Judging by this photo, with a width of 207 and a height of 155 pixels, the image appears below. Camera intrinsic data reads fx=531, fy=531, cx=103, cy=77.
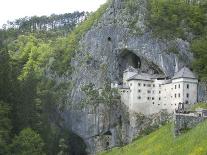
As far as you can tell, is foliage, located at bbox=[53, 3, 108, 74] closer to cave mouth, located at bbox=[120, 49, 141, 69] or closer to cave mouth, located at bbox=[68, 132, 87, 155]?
cave mouth, located at bbox=[120, 49, 141, 69]

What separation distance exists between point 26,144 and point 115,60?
44.9 m

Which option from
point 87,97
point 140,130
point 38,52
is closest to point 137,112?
point 140,130

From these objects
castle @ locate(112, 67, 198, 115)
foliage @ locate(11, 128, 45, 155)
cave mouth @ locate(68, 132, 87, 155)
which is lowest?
cave mouth @ locate(68, 132, 87, 155)

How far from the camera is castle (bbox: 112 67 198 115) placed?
101 metres

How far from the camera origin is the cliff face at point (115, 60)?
10831 centimetres

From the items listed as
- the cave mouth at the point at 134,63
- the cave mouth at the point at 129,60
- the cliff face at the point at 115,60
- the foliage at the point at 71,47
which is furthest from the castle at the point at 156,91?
the foliage at the point at 71,47

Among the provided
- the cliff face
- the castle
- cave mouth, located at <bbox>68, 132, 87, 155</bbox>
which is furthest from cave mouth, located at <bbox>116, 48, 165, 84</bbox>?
cave mouth, located at <bbox>68, 132, 87, 155</bbox>

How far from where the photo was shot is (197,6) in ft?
406

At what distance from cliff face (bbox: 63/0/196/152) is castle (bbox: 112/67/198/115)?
9.32ft

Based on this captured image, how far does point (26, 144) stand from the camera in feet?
243

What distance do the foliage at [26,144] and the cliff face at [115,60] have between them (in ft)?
96.8

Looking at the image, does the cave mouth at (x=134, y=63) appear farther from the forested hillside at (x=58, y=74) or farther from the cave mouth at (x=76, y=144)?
the cave mouth at (x=76, y=144)

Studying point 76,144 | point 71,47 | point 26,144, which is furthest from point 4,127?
point 71,47

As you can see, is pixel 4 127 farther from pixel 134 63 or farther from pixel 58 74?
pixel 58 74
